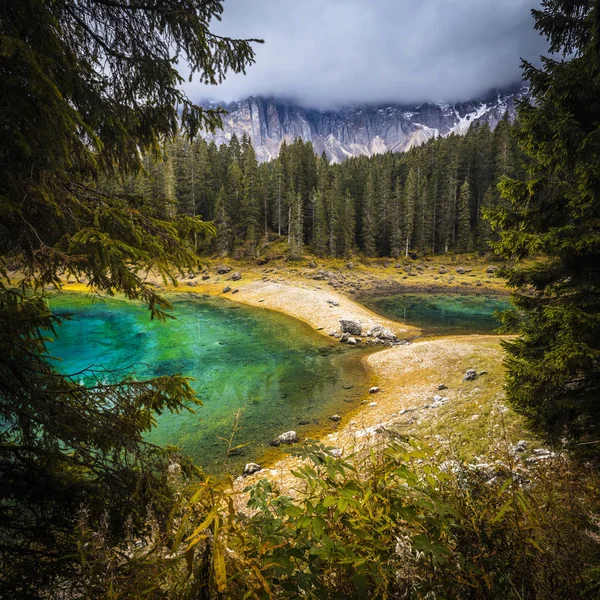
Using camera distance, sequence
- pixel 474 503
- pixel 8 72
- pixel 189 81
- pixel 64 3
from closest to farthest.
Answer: pixel 8 72
pixel 474 503
pixel 64 3
pixel 189 81

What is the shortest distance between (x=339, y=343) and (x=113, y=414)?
1919 centimetres

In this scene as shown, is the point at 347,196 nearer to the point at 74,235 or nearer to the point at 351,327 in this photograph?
the point at 351,327

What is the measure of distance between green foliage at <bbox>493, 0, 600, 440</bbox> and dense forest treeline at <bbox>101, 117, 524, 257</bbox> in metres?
49.6

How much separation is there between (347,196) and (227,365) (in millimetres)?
52158

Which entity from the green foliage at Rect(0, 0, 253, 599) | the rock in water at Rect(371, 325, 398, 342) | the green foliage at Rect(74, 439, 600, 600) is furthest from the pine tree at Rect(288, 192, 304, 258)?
the green foliage at Rect(74, 439, 600, 600)

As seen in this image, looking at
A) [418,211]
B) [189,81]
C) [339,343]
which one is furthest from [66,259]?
[418,211]

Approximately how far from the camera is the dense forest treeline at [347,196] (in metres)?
57.8

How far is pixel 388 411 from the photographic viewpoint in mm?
12156

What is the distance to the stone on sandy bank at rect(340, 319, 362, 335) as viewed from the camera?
23.3 metres

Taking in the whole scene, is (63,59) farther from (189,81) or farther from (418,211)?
(418,211)

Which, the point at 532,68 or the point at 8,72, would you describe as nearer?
the point at 8,72

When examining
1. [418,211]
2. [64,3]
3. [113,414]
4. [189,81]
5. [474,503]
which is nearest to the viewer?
[474,503]

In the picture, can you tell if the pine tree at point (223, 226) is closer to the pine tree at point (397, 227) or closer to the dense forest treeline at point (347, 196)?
the dense forest treeline at point (347, 196)

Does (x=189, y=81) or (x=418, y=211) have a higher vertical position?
(x=418, y=211)
